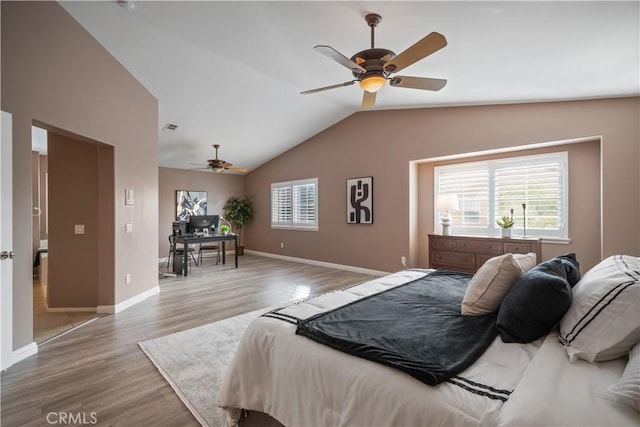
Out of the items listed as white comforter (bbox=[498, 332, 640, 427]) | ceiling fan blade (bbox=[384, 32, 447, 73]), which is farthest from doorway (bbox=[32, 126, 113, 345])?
white comforter (bbox=[498, 332, 640, 427])

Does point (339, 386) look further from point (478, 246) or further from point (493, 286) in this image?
point (478, 246)

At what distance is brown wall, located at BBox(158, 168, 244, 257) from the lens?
7.65m

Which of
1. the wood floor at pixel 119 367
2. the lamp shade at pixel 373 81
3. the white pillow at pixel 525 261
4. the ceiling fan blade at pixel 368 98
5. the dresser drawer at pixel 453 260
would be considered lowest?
the wood floor at pixel 119 367

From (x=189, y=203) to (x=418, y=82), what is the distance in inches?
273

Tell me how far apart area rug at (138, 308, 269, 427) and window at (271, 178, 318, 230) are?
159 inches

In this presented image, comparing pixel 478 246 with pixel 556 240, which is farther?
pixel 478 246

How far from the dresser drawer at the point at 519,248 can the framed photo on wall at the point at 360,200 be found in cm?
234

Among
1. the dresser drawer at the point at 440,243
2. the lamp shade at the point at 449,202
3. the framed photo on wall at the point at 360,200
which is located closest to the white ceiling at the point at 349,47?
the lamp shade at the point at 449,202

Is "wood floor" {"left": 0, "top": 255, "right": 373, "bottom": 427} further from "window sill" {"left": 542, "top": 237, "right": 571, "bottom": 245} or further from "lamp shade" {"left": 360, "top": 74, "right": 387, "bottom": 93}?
"window sill" {"left": 542, "top": 237, "right": 571, "bottom": 245}

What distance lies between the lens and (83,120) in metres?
3.22

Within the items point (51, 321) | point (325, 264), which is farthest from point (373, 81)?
point (325, 264)

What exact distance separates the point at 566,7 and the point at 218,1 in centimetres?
267

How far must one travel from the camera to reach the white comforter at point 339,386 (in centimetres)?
99

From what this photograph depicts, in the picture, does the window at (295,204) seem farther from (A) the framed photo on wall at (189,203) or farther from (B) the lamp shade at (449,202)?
(B) the lamp shade at (449,202)
